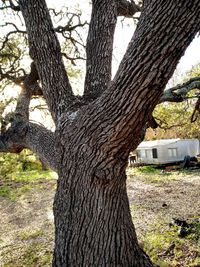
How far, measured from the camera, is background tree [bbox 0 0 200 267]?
265 centimetres

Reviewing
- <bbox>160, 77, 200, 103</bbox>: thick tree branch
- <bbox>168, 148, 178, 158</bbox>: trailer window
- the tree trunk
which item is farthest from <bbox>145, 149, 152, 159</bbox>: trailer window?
the tree trunk

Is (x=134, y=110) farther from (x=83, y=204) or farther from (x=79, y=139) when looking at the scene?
(x=83, y=204)

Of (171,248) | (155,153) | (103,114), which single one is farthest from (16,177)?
(103,114)

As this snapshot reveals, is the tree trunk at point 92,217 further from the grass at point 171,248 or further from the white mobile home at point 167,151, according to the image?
the white mobile home at point 167,151

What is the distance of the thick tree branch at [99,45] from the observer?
4152 mm

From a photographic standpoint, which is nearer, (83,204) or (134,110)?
(134,110)

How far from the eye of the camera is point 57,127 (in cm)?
393

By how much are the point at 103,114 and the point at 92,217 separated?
3.91 ft

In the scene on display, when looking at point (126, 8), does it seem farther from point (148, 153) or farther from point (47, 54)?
point (148, 153)

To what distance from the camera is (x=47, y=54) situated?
3912 millimetres

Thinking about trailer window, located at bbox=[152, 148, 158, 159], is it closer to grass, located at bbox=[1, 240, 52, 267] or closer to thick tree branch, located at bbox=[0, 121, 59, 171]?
grass, located at bbox=[1, 240, 52, 267]

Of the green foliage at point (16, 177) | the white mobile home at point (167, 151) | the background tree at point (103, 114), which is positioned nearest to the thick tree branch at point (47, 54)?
the background tree at point (103, 114)

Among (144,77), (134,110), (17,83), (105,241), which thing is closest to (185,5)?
(144,77)

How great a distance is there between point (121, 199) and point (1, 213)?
8.72 meters
